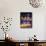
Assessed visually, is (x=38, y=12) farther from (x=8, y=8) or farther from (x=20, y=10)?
(x=8, y=8)

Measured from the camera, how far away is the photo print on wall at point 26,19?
4.14m

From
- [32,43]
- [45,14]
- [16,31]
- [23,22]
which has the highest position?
[45,14]

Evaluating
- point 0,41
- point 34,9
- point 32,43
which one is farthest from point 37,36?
point 0,41

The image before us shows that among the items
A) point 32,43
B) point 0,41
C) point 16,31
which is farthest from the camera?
point 16,31

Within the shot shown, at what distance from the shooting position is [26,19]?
4160 mm

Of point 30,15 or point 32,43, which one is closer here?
point 32,43

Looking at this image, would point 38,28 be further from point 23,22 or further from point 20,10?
point 20,10

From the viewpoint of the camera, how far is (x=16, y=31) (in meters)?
4.10

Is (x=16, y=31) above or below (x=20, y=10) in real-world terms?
below

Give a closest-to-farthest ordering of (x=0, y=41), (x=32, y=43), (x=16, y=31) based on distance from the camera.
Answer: (x=32, y=43) < (x=0, y=41) < (x=16, y=31)

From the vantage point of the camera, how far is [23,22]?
13.6 ft

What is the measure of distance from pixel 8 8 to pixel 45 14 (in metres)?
1.23

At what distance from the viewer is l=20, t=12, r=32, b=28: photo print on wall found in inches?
163

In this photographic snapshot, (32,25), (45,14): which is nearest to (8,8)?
(32,25)
